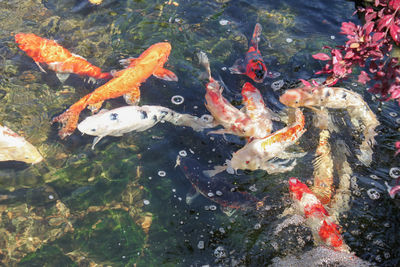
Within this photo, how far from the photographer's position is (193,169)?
211 inches

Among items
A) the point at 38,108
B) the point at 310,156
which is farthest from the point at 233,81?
the point at 38,108

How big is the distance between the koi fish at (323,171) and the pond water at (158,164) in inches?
5.0

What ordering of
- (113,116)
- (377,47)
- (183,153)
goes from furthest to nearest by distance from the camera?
1. (183,153)
2. (113,116)
3. (377,47)

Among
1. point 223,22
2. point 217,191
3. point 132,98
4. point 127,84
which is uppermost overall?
point 223,22

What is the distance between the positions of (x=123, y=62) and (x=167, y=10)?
212 centimetres

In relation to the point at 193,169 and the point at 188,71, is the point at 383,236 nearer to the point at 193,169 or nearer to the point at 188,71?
the point at 193,169

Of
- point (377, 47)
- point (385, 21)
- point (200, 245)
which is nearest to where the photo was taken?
point (385, 21)

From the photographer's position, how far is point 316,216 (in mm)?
4746

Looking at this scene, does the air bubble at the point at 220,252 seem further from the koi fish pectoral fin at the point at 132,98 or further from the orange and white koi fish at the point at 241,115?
the koi fish pectoral fin at the point at 132,98

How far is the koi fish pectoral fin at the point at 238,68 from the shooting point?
6.83 metres

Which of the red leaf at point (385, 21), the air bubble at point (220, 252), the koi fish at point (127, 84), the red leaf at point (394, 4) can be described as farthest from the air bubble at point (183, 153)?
the red leaf at point (394, 4)

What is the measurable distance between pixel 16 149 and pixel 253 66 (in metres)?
4.22

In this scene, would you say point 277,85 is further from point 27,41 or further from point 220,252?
point 27,41

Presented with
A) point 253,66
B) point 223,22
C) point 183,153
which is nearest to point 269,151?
point 183,153
